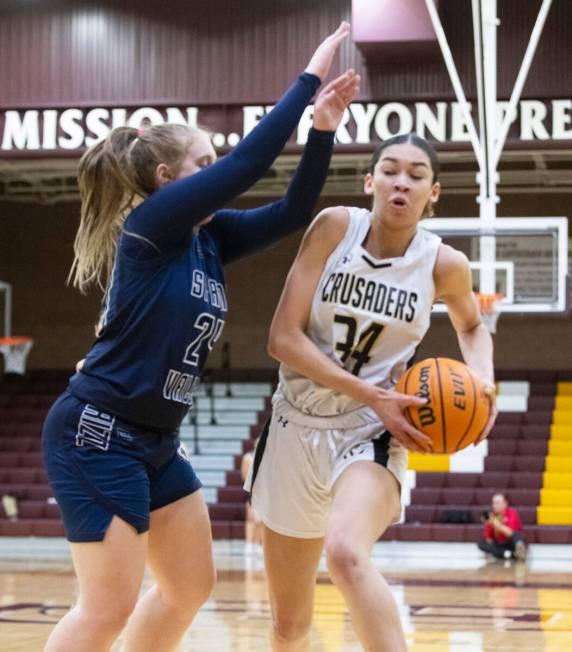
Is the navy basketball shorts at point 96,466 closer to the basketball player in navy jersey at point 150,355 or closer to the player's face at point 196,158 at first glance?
the basketball player in navy jersey at point 150,355

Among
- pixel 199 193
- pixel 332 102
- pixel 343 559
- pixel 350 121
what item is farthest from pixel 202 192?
pixel 350 121

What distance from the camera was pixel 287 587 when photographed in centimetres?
397

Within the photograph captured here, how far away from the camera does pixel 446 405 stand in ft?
11.9

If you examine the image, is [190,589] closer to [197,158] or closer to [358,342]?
[358,342]

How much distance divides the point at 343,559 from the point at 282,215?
1.10 metres

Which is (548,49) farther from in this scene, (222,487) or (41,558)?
(41,558)

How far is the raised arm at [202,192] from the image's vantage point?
336 cm

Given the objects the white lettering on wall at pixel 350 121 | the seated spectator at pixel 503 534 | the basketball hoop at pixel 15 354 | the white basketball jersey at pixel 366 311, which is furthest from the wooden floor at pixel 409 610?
the basketball hoop at pixel 15 354

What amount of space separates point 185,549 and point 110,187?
1.14m

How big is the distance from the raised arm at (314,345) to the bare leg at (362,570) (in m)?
0.24

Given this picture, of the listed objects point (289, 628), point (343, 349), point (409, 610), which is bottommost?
point (409, 610)

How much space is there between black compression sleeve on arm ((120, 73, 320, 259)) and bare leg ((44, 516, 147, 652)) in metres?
0.81

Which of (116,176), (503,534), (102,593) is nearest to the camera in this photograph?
(102,593)

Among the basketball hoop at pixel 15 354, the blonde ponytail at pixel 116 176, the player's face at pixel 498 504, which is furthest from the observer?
the basketball hoop at pixel 15 354
